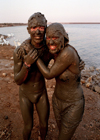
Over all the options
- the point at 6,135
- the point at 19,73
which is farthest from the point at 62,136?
the point at 6,135

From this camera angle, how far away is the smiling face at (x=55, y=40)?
6.11 ft

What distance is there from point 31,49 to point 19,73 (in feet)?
1.38

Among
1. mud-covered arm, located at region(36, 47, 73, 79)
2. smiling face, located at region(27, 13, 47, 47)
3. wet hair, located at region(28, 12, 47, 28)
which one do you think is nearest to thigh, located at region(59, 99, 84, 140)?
mud-covered arm, located at region(36, 47, 73, 79)

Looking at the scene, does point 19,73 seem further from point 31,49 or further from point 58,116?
point 58,116

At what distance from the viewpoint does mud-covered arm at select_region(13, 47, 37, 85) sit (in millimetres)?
2017

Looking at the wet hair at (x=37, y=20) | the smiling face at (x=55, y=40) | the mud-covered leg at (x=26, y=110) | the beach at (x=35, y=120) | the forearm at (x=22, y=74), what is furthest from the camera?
the beach at (x=35, y=120)

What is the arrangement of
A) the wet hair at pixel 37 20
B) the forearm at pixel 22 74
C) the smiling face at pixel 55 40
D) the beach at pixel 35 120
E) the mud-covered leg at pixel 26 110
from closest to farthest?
the smiling face at pixel 55 40, the wet hair at pixel 37 20, the forearm at pixel 22 74, the mud-covered leg at pixel 26 110, the beach at pixel 35 120

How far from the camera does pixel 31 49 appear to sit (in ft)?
6.89

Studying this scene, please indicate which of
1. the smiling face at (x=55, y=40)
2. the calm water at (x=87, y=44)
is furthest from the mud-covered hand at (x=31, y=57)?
the calm water at (x=87, y=44)

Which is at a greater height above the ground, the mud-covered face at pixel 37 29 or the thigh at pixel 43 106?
the mud-covered face at pixel 37 29

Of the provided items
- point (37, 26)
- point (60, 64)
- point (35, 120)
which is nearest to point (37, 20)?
point (37, 26)

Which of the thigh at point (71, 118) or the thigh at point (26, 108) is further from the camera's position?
the thigh at point (26, 108)

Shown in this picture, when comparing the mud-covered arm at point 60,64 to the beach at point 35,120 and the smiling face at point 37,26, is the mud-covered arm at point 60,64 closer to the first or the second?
the smiling face at point 37,26

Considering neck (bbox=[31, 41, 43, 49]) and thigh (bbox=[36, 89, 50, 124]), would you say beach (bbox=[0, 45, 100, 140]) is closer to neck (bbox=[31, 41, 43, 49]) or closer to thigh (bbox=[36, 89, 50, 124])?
thigh (bbox=[36, 89, 50, 124])
